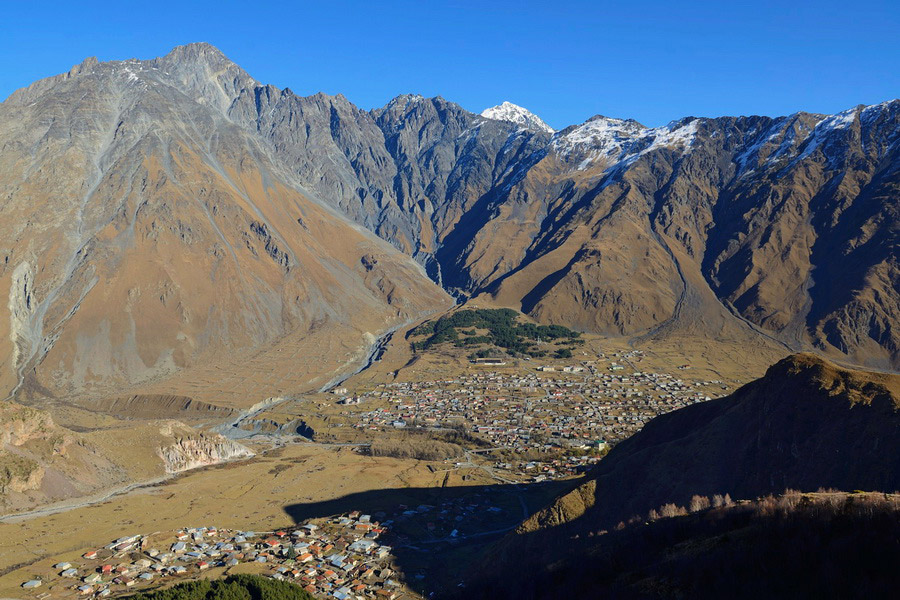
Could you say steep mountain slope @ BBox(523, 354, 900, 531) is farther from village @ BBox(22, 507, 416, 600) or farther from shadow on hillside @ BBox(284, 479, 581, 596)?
village @ BBox(22, 507, 416, 600)

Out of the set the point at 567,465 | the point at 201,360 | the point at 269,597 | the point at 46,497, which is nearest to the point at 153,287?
the point at 201,360

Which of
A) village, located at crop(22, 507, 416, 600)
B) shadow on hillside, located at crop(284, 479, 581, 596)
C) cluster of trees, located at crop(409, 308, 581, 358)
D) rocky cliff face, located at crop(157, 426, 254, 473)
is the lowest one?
shadow on hillside, located at crop(284, 479, 581, 596)

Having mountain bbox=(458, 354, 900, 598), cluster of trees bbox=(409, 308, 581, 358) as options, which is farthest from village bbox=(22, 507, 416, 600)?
cluster of trees bbox=(409, 308, 581, 358)

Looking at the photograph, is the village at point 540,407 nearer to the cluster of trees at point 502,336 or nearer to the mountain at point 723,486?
the cluster of trees at point 502,336

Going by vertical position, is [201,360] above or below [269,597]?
above

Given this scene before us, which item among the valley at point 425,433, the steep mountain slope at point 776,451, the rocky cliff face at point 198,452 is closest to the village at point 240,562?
the valley at point 425,433

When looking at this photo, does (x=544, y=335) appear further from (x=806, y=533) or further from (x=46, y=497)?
(x=806, y=533)

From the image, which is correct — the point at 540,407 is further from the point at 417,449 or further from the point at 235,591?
the point at 235,591
